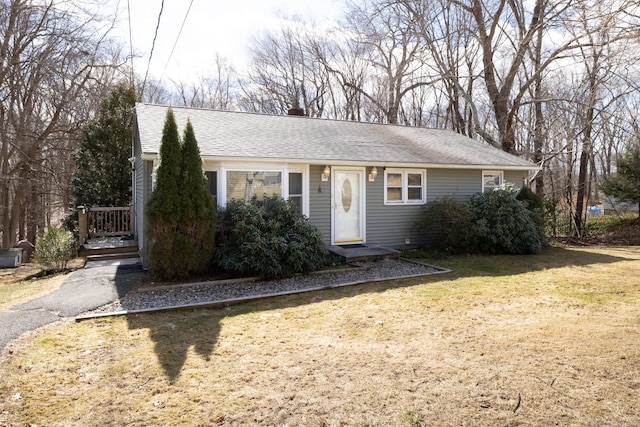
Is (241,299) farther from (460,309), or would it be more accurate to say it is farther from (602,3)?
(602,3)

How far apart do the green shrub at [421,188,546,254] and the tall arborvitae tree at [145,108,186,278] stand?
255 inches

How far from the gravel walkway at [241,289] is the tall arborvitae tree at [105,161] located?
8849mm

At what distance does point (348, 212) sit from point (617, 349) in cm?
688

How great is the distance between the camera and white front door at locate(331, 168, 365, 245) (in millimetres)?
10164

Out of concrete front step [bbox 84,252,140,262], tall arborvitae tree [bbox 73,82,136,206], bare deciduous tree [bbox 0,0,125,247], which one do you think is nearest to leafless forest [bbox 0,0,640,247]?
bare deciduous tree [bbox 0,0,125,247]

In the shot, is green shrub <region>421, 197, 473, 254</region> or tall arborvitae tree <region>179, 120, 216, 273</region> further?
green shrub <region>421, 197, 473, 254</region>

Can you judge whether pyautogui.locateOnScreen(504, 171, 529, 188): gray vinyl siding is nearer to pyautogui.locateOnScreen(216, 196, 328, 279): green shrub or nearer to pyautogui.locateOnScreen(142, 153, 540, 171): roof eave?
pyautogui.locateOnScreen(142, 153, 540, 171): roof eave

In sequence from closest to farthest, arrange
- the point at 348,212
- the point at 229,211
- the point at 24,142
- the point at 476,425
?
the point at 476,425, the point at 229,211, the point at 348,212, the point at 24,142

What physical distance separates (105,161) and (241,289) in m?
10.2

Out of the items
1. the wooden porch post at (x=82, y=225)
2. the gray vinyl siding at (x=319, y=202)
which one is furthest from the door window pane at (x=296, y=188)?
the wooden porch post at (x=82, y=225)

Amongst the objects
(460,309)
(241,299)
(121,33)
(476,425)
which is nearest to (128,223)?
(241,299)

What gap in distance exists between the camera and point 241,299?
6.29 metres

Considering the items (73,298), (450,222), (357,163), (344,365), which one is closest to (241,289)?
(73,298)

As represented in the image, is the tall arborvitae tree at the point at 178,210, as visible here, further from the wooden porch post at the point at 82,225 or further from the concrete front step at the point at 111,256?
the wooden porch post at the point at 82,225
